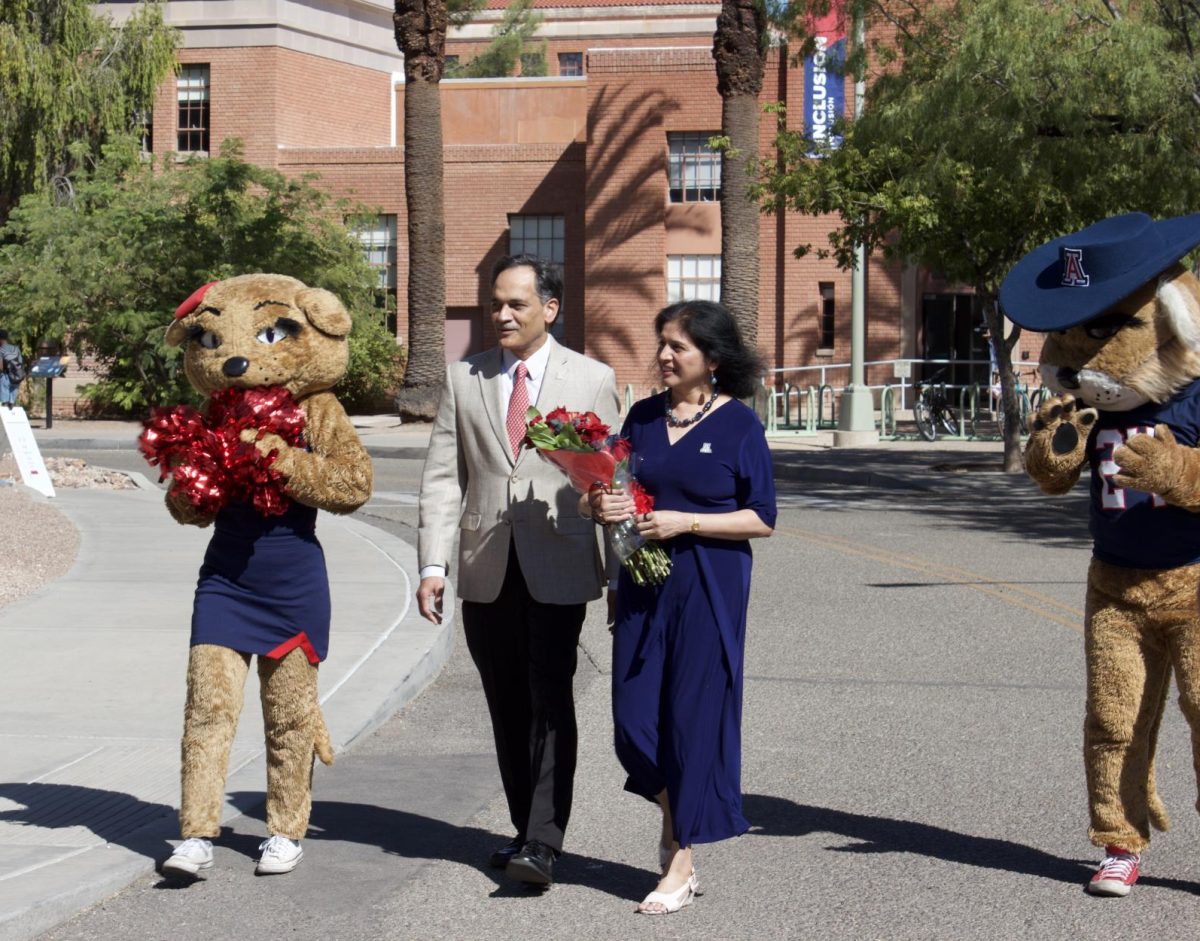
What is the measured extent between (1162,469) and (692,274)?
116 ft

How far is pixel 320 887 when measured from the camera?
565 centimetres

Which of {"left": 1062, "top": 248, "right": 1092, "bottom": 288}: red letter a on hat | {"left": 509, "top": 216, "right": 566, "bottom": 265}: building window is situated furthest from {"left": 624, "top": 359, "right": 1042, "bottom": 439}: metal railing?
{"left": 1062, "top": 248, "right": 1092, "bottom": 288}: red letter a on hat

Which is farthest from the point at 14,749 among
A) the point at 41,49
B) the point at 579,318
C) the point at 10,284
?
the point at 579,318

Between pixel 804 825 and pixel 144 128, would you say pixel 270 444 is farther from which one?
pixel 144 128

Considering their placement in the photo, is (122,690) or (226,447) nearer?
(226,447)

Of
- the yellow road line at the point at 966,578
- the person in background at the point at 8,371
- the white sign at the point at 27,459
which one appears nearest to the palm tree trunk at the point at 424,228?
the person in background at the point at 8,371

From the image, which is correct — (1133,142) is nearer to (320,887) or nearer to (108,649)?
(108,649)

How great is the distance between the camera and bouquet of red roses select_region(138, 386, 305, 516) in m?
5.71

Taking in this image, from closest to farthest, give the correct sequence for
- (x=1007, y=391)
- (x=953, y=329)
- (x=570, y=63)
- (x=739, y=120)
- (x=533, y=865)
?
(x=533, y=865), (x=1007, y=391), (x=739, y=120), (x=953, y=329), (x=570, y=63)

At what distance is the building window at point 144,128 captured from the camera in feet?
132

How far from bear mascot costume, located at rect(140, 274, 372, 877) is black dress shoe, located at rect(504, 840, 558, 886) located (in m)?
0.76

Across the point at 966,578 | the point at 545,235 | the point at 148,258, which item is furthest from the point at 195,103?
the point at 966,578

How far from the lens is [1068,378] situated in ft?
19.0

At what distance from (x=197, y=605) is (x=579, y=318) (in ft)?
120
